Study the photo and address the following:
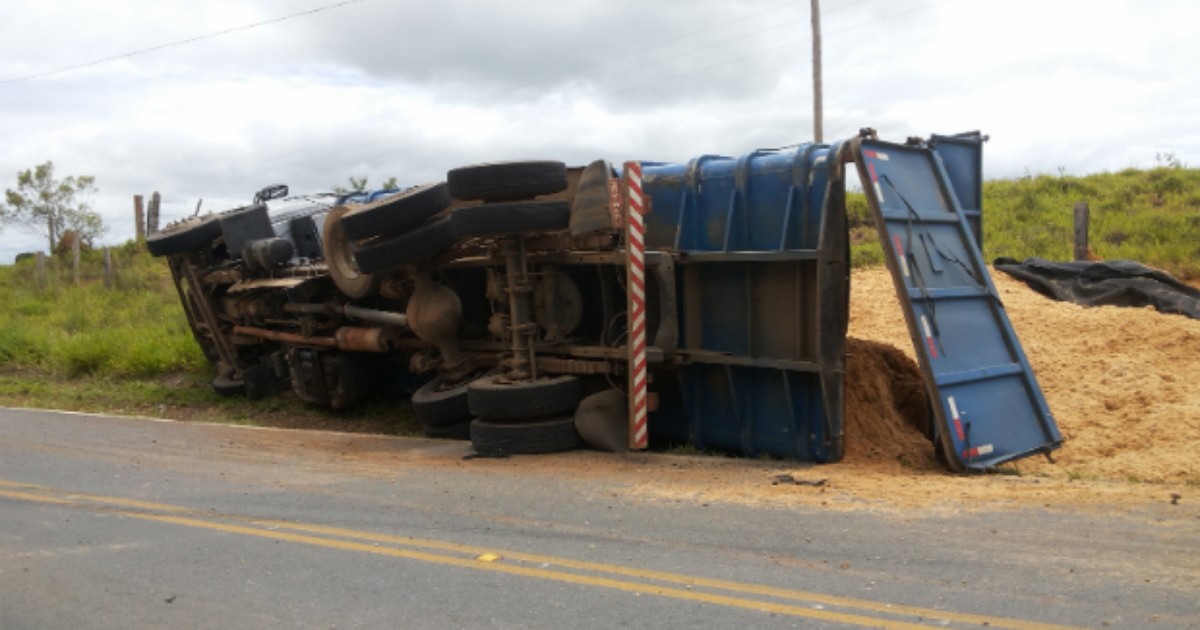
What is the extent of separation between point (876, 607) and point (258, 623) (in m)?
2.86

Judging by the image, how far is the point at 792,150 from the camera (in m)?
8.82

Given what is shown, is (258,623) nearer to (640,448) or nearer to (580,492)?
(580,492)

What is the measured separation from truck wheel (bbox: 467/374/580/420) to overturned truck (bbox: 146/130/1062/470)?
0.06ft

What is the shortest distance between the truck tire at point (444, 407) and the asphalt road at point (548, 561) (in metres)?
2.27

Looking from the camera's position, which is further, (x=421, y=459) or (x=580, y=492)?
(x=421, y=459)

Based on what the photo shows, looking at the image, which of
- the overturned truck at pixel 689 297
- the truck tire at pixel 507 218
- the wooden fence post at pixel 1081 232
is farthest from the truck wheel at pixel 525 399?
the wooden fence post at pixel 1081 232

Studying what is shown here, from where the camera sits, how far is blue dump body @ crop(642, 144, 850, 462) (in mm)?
8312

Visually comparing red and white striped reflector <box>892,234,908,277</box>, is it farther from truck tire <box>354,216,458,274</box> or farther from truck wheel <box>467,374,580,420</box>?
truck tire <box>354,216,458,274</box>

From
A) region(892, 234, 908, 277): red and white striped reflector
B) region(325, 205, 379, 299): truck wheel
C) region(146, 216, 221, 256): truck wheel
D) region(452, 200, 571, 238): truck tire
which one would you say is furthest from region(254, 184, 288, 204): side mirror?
region(892, 234, 908, 277): red and white striped reflector

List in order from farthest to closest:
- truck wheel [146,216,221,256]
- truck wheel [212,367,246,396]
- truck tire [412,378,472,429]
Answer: truck wheel [212,367,246,396] < truck wheel [146,216,221,256] < truck tire [412,378,472,429]

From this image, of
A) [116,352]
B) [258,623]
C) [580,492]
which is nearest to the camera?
[258,623]

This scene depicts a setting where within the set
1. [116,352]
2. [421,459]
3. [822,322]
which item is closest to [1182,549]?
[822,322]

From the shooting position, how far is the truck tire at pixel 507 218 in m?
9.31

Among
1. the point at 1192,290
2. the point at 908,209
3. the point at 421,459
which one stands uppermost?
the point at 908,209
